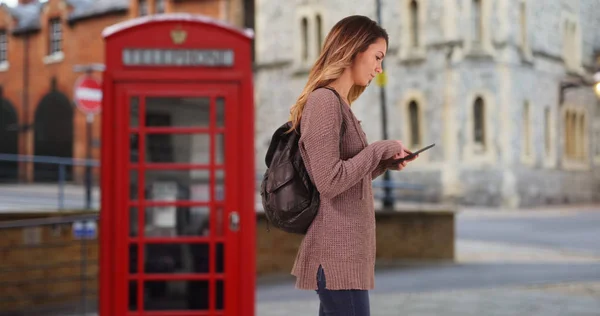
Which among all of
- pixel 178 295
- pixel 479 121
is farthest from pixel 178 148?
pixel 479 121

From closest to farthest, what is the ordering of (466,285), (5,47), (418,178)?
(466,285)
(418,178)
(5,47)

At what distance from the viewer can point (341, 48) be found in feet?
6.86

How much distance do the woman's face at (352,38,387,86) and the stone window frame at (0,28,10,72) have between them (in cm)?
2333

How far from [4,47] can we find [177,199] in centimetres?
2145

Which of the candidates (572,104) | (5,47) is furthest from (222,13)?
(572,104)

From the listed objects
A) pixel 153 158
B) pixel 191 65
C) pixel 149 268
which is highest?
pixel 191 65

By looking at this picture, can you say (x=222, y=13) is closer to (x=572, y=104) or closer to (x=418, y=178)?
(x=418, y=178)

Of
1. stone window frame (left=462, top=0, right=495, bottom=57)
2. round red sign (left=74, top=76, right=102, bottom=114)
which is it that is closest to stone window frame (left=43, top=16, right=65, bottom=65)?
round red sign (left=74, top=76, right=102, bottom=114)

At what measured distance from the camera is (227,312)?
4.67 meters

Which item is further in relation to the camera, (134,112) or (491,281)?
(491,281)

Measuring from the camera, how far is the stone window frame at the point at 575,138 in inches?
Answer: 512

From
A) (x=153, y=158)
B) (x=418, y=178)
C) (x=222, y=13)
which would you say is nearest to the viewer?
(x=153, y=158)

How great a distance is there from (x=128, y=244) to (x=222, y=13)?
16.6 meters

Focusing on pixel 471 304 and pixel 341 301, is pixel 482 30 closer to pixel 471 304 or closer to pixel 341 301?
pixel 471 304
